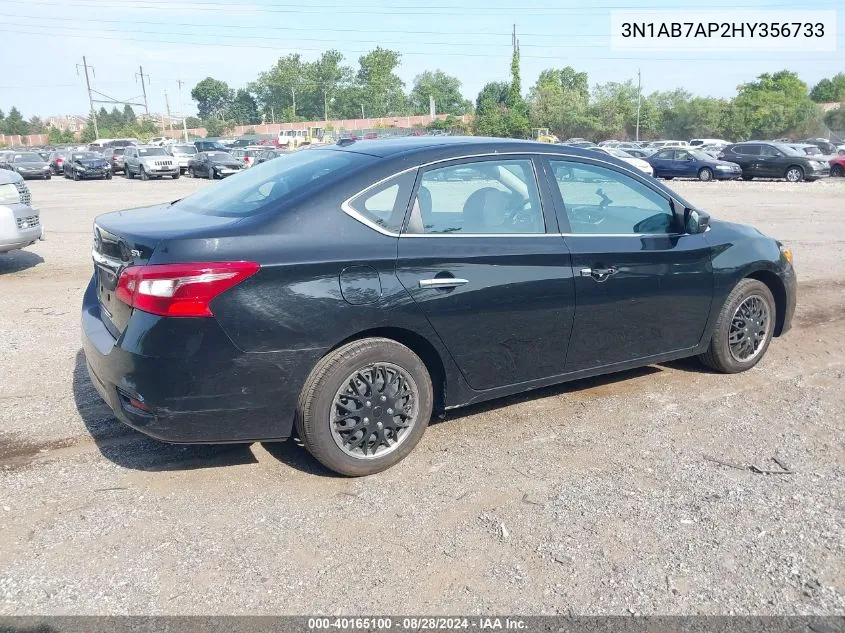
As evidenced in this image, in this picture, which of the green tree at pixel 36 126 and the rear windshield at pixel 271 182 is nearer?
the rear windshield at pixel 271 182

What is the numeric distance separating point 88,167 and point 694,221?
35732 millimetres

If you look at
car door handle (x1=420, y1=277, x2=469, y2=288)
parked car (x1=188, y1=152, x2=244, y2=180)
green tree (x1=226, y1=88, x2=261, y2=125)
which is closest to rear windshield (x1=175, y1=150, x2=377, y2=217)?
car door handle (x1=420, y1=277, x2=469, y2=288)

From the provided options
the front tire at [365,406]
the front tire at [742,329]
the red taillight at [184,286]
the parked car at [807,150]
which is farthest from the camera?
the parked car at [807,150]

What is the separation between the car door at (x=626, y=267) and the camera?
4.47 meters

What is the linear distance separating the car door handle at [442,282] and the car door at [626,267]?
0.81m

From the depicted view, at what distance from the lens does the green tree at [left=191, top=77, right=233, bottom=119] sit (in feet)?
500

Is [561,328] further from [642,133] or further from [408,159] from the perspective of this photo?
[642,133]

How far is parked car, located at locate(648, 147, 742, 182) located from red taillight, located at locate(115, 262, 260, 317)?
2906cm

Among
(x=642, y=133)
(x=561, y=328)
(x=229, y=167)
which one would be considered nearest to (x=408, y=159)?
(x=561, y=328)

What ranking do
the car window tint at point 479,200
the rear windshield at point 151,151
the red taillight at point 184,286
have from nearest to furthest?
the red taillight at point 184,286 < the car window tint at point 479,200 < the rear windshield at point 151,151

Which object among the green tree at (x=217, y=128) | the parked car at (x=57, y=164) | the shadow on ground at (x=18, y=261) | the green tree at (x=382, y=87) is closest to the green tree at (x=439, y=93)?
the green tree at (x=382, y=87)

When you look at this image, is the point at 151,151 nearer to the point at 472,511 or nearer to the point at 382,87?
the point at 472,511

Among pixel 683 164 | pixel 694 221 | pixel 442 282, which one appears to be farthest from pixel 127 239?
pixel 683 164

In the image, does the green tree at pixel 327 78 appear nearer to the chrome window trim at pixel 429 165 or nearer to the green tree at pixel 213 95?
the green tree at pixel 213 95
